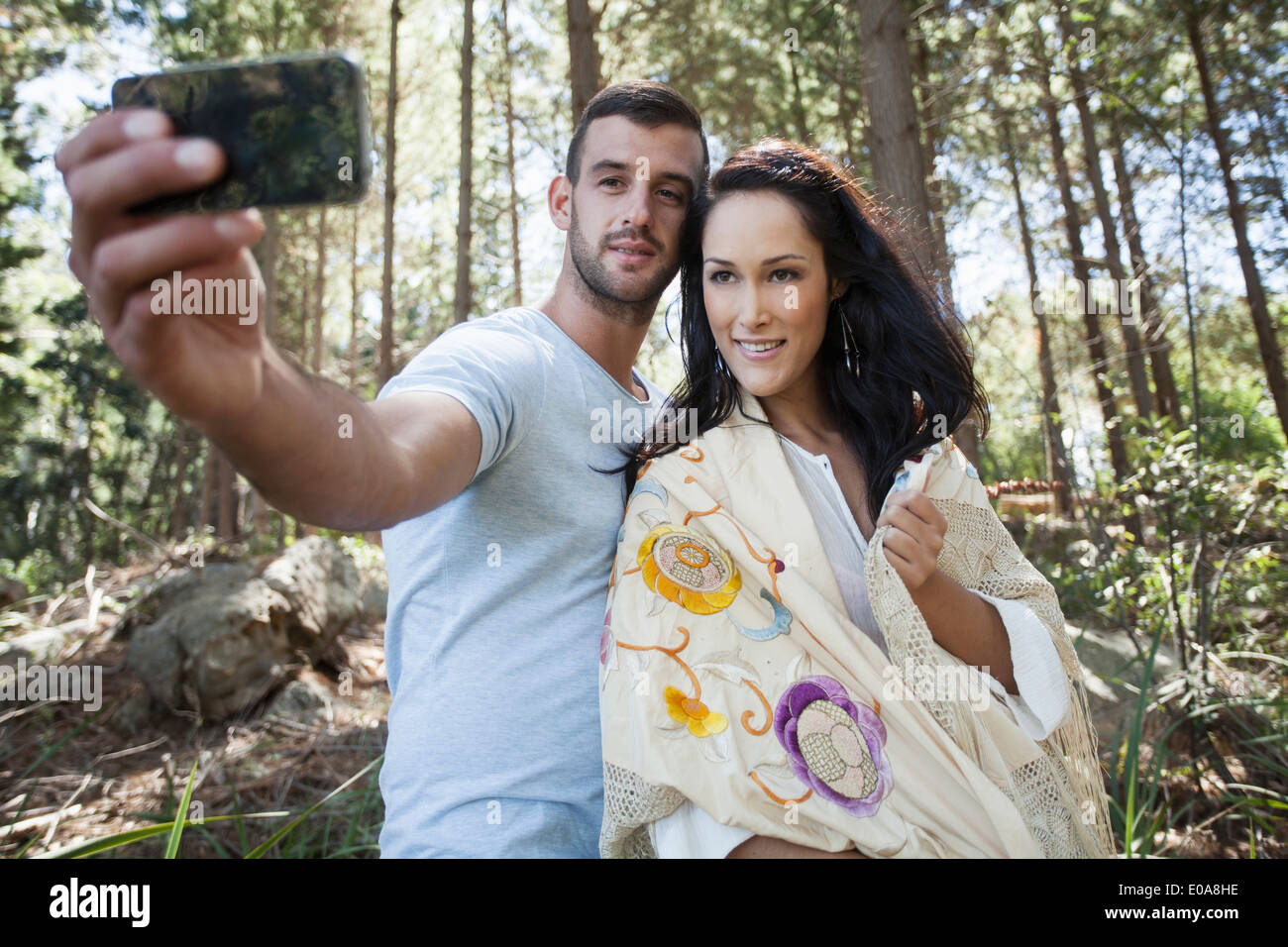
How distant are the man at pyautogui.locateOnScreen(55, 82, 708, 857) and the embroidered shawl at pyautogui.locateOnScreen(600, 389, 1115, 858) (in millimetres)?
189

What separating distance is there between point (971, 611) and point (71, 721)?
5.42 meters

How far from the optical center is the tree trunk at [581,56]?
5266mm

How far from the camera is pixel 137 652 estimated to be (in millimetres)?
4996

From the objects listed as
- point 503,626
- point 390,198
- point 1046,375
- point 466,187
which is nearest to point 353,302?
point 390,198

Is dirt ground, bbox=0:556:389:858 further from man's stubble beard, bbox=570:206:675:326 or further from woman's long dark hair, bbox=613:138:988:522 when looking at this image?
woman's long dark hair, bbox=613:138:988:522

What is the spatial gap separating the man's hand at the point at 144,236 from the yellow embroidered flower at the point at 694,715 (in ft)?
3.12

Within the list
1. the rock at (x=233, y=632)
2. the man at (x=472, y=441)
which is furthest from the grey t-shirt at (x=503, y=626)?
the rock at (x=233, y=632)

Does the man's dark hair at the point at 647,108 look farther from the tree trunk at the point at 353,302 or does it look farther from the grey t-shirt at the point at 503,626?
the tree trunk at the point at 353,302

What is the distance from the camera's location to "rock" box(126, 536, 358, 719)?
16.0ft

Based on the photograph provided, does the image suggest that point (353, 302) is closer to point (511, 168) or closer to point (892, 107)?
point (511, 168)

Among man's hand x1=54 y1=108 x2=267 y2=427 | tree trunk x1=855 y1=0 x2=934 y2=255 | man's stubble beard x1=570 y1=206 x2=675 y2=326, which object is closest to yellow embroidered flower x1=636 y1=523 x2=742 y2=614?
man's stubble beard x1=570 y1=206 x2=675 y2=326

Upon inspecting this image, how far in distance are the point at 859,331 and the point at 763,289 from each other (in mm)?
390

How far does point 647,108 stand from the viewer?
235 cm
